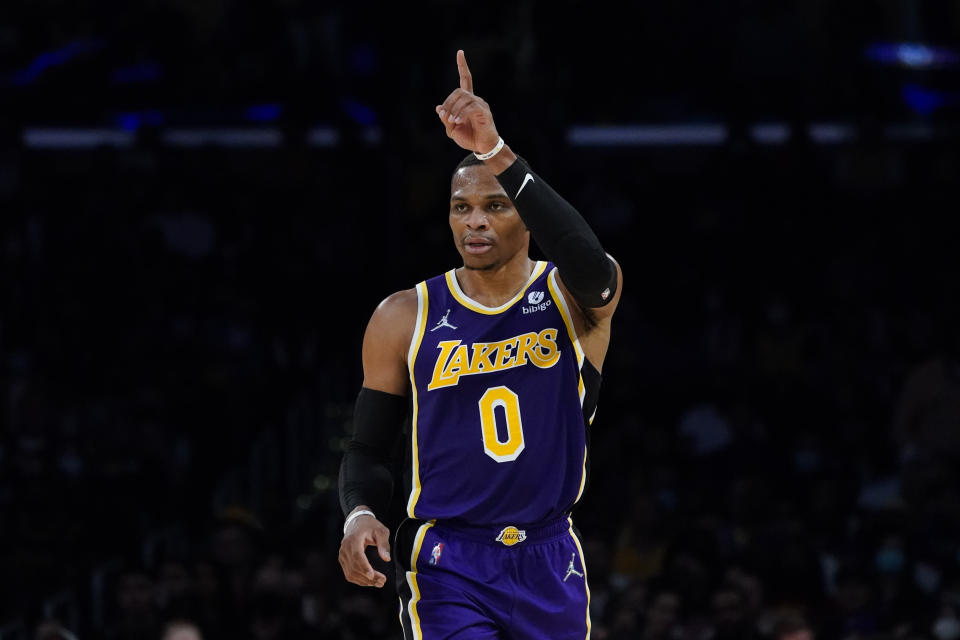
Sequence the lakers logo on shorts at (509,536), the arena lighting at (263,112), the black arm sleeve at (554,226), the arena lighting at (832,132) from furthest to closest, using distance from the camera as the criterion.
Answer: the arena lighting at (263,112) < the arena lighting at (832,132) < the lakers logo on shorts at (509,536) < the black arm sleeve at (554,226)

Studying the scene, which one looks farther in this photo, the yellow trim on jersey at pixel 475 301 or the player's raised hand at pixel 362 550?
the yellow trim on jersey at pixel 475 301

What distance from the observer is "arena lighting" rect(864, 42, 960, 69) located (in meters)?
15.5

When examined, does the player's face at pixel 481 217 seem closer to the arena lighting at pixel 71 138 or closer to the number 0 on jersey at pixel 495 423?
the number 0 on jersey at pixel 495 423

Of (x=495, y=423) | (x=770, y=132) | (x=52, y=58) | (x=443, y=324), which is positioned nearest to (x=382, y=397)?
(x=443, y=324)

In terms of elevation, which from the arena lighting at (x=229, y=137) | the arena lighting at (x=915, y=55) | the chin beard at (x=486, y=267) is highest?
the arena lighting at (x=915, y=55)

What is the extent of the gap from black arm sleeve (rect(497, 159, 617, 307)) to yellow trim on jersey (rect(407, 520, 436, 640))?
3.01 ft

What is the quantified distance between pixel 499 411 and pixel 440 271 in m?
8.32

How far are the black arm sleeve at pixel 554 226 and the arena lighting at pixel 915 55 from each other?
11845 millimetres

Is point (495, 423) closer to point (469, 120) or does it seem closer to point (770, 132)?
point (469, 120)

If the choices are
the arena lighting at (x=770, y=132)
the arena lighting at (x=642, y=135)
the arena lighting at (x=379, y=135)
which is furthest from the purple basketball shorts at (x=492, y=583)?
the arena lighting at (x=642, y=135)

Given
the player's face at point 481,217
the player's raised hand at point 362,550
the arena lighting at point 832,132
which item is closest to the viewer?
the player's raised hand at point 362,550

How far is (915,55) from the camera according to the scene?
1584cm

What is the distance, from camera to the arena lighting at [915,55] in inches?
610

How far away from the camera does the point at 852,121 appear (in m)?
14.8
